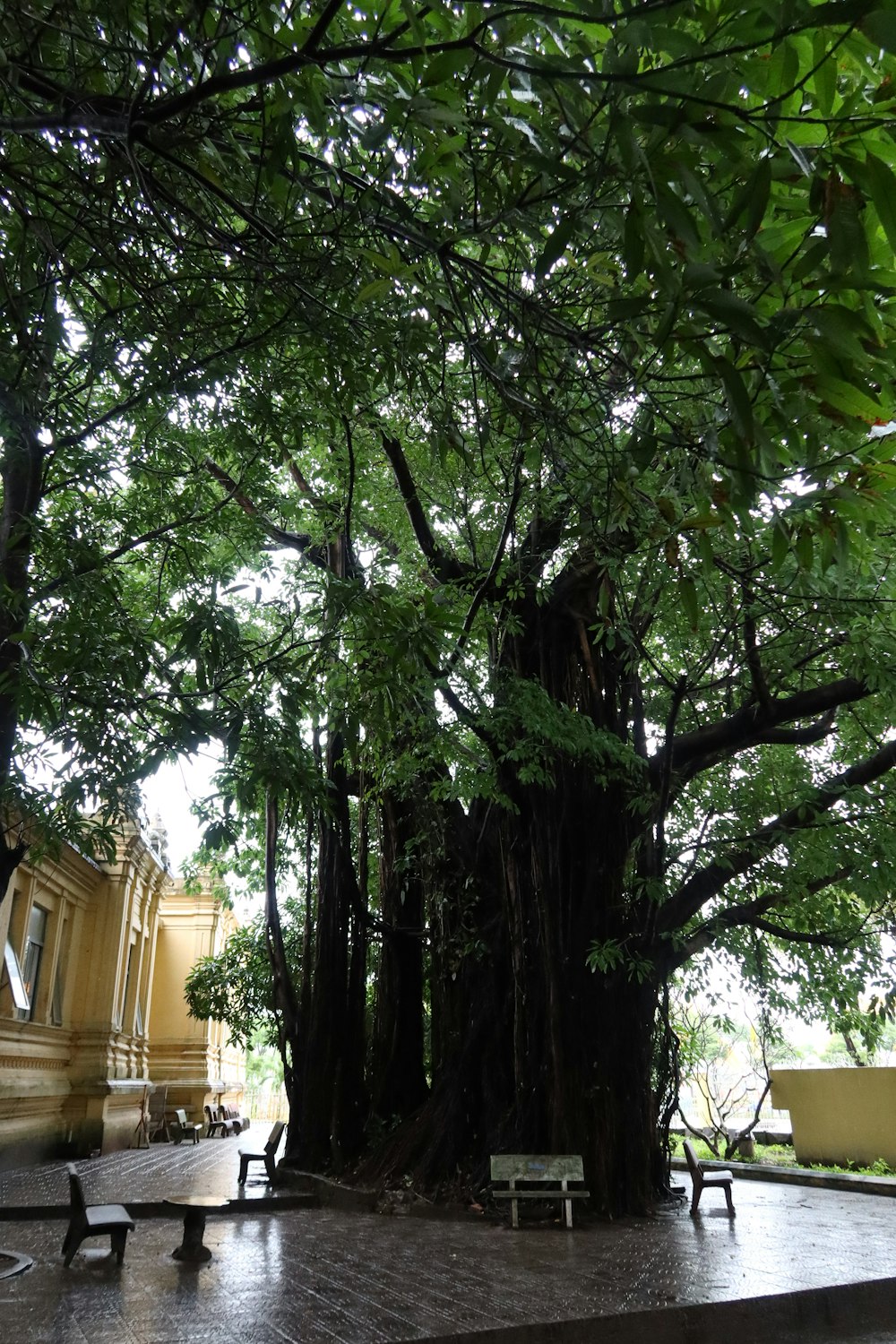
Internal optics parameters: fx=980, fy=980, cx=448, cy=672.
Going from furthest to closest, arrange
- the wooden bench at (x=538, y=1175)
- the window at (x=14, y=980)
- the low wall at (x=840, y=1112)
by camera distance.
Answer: the low wall at (x=840, y=1112)
the window at (x=14, y=980)
the wooden bench at (x=538, y=1175)

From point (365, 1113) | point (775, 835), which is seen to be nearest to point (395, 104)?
point (775, 835)

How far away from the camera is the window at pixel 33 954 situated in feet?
43.5

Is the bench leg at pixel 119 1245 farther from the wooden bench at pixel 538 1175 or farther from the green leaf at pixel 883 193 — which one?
the green leaf at pixel 883 193

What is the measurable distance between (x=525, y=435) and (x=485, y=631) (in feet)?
19.9

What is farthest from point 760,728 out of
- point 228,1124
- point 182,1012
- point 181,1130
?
point 228,1124

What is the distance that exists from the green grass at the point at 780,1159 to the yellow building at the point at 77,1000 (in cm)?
817

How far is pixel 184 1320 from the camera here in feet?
14.8

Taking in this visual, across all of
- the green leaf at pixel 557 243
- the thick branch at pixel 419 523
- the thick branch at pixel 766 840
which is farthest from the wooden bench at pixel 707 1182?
the green leaf at pixel 557 243

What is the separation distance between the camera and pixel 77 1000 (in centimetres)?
1552

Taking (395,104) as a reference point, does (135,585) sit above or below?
above

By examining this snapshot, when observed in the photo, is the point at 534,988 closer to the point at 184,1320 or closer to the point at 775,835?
the point at 775,835

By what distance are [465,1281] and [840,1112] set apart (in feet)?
28.4

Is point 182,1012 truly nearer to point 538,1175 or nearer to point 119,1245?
point 538,1175

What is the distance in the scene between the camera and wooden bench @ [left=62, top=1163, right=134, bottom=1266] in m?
5.85
